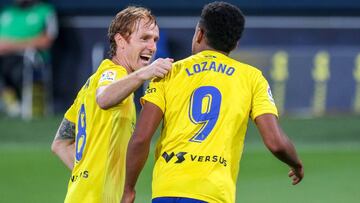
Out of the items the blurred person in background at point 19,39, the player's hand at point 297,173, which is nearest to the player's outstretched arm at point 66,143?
the player's hand at point 297,173

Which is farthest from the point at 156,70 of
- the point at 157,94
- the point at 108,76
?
the point at 108,76

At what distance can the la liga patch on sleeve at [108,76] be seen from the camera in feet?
16.0

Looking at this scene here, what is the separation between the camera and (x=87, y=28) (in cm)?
1588

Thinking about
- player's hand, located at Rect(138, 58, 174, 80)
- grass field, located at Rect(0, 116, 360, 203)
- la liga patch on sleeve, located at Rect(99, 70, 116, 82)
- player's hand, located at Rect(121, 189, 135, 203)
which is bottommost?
grass field, located at Rect(0, 116, 360, 203)

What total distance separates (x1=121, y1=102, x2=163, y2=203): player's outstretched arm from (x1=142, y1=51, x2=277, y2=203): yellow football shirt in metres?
0.05

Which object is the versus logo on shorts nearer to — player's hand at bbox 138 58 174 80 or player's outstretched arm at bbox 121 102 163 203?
Result: player's outstretched arm at bbox 121 102 163 203

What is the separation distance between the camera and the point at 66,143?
539cm

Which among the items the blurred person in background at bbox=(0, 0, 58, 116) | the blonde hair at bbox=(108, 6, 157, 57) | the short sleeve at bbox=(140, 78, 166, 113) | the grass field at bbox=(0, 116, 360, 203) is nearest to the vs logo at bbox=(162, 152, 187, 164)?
the short sleeve at bbox=(140, 78, 166, 113)

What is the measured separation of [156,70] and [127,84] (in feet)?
0.49

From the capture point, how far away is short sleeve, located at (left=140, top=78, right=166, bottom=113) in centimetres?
477

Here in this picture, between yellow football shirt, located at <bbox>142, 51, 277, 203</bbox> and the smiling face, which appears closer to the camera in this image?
yellow football shirt, located at <bbox>142, 51, 277, 203</bbox>

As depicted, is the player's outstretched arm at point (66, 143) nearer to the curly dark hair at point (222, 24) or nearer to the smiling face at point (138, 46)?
the smiling face at point (138, 46)

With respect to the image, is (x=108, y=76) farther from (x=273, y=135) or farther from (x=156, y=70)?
(x=273, y=135)

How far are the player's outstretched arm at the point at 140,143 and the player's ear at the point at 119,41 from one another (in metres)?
0.43
